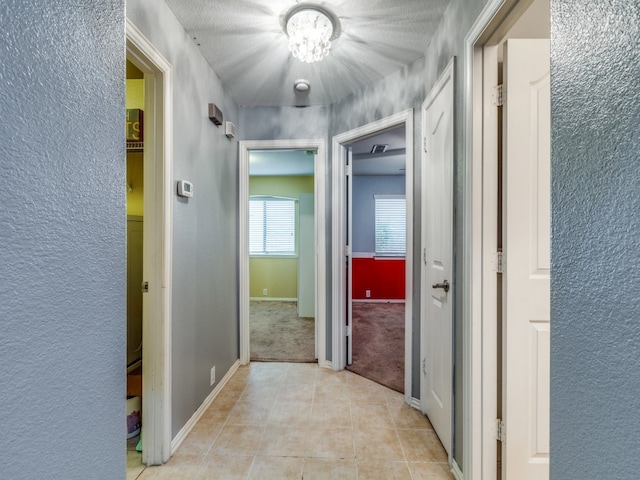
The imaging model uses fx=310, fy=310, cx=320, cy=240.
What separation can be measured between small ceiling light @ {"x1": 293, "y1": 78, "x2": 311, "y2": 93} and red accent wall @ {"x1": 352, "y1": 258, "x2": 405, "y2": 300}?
3783 mm

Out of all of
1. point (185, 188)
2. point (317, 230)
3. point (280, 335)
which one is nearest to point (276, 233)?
point (280, 335)

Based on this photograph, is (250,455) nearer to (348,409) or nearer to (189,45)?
(348,409)

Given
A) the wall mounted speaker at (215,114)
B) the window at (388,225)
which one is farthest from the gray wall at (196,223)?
the window at (388,225)

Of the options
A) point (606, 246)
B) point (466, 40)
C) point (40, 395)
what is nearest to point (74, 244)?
point (40, 395)

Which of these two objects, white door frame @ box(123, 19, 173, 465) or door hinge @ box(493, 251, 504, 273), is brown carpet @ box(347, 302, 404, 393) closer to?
door hinge @ box(493, 251, 504, 273)

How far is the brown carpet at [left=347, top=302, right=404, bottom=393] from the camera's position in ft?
8.95

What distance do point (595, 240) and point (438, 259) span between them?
1.17 metres

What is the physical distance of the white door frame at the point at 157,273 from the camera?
165cm

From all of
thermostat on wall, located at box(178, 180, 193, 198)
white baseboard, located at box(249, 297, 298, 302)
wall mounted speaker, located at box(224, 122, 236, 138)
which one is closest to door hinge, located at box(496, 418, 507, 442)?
thermostat on wall, located at box(178, 180, 193, 198)

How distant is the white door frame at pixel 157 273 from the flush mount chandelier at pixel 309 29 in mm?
723

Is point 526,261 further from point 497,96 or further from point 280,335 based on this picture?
point 280,335

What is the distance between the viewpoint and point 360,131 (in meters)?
2.57

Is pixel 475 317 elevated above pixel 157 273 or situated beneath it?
situated beneath

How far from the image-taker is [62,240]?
612 millimetres
